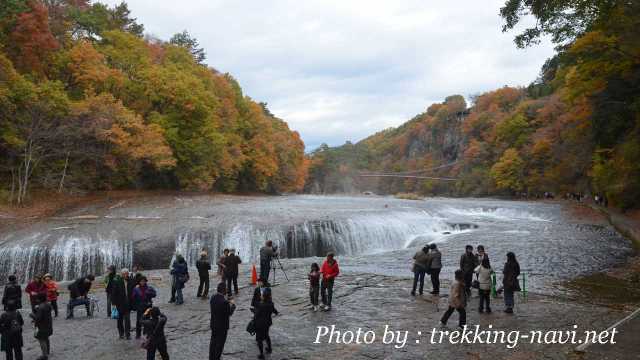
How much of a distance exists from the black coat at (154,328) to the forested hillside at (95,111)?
1023 inches

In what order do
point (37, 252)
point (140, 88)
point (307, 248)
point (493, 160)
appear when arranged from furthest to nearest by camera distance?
point (493, 160), point (140, 88), point (307, 248), point (37, 252)

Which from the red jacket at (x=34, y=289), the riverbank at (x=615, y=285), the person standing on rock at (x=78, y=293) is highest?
the red jacket at (x=34, y=289)

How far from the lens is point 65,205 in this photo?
3259cm

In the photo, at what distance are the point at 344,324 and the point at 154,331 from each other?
4.67 m

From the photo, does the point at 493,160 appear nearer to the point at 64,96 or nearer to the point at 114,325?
the point at 64,96

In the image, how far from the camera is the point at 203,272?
13461 mm

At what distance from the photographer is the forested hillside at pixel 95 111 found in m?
30.2

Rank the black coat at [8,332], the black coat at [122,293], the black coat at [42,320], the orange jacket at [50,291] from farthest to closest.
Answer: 1. the orange jacket at [50,291]
2. the black coat at [122,293]
3. the black coat at [42,320]
4. the black coat at [8,332]

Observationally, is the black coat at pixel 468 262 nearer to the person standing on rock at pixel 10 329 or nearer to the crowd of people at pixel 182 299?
the crowd of people at pixel 182 299

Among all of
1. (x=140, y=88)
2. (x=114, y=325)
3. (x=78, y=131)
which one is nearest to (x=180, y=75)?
(x=140, y=88)

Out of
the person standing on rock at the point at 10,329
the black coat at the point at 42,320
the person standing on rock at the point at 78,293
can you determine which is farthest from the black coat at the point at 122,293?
the person standing on rock at the point at 78,293

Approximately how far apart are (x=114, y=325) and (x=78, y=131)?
24.5 meters

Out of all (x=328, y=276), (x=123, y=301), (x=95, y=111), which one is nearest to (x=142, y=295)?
(x=123, y=301)

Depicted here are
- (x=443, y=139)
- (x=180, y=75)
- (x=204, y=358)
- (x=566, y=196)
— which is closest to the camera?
(x=204, y=358)
